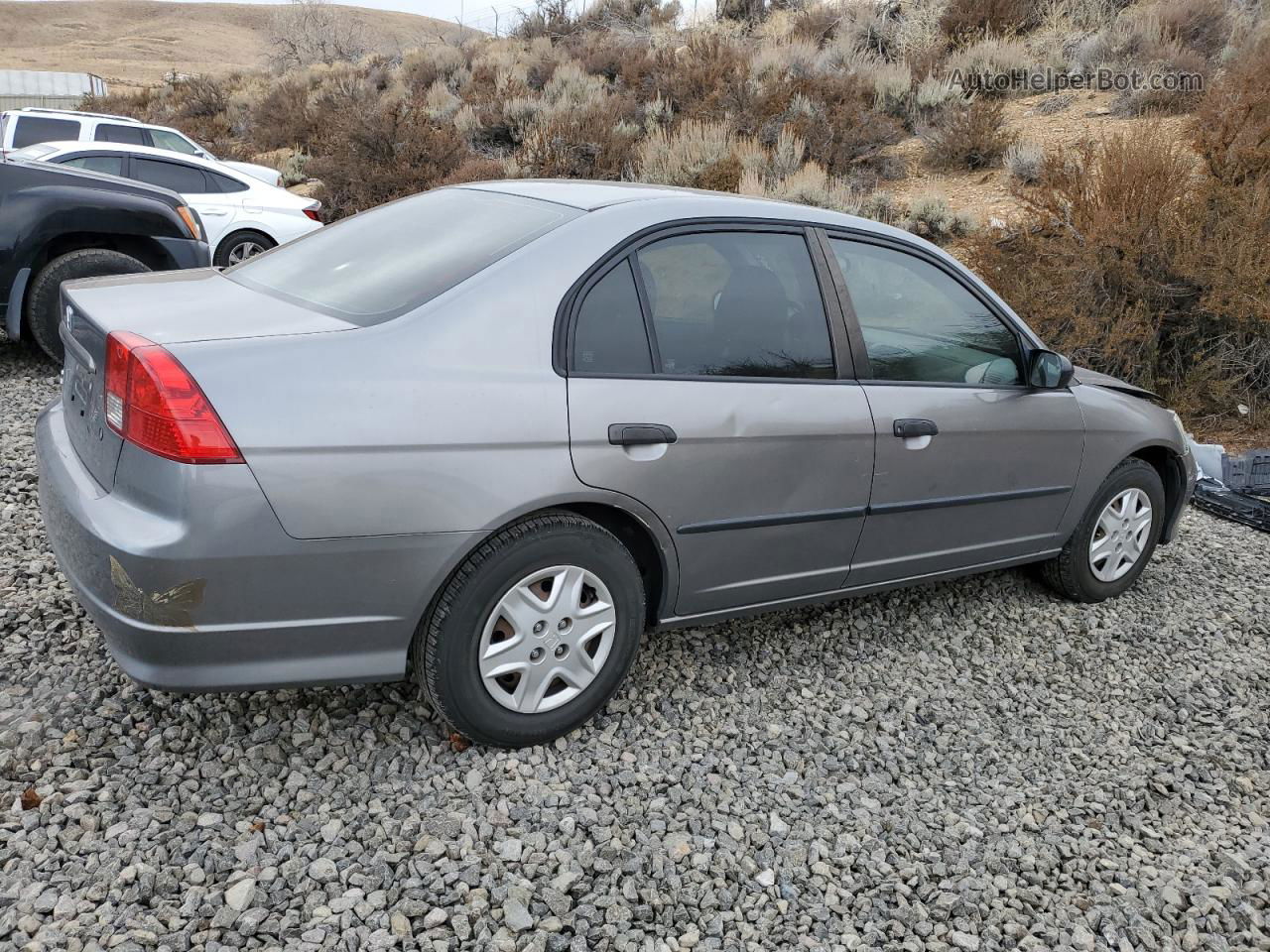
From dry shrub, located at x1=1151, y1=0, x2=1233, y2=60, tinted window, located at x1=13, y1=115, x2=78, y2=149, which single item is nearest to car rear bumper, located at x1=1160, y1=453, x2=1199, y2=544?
tinted window, located at x1=13, y1=115, x2=78, y2=149

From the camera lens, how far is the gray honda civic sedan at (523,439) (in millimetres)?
2527

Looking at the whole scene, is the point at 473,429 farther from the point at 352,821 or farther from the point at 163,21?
the point at 163,21

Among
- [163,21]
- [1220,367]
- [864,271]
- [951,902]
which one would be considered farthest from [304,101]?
[163,21]

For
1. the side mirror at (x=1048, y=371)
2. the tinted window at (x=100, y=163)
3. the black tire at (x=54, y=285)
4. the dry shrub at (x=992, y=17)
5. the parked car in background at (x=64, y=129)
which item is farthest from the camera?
the dry shrub at (x=992, y=17)

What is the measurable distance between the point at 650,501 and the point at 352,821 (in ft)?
3.93

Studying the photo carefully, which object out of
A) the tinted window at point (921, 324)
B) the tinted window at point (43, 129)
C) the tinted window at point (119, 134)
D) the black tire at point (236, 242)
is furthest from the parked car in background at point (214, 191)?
the tinted window at point (921, 324)

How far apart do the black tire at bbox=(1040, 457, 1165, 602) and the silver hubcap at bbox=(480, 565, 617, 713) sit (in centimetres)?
240

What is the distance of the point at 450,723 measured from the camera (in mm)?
2953

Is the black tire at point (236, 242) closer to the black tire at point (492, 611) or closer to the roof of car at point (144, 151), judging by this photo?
the roof of car at point (144, 151)

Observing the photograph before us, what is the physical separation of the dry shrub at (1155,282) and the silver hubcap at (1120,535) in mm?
3276

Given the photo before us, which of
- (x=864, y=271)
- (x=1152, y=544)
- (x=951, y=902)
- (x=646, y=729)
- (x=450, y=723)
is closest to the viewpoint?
(x=951, y=902)

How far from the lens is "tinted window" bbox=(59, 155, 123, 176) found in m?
10.1

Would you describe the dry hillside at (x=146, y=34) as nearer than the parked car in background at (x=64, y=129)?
No

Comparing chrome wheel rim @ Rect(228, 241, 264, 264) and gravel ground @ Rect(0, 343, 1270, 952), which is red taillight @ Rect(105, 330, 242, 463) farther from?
chrome wheel rim @ Rect(228, 241, 264, 264)
